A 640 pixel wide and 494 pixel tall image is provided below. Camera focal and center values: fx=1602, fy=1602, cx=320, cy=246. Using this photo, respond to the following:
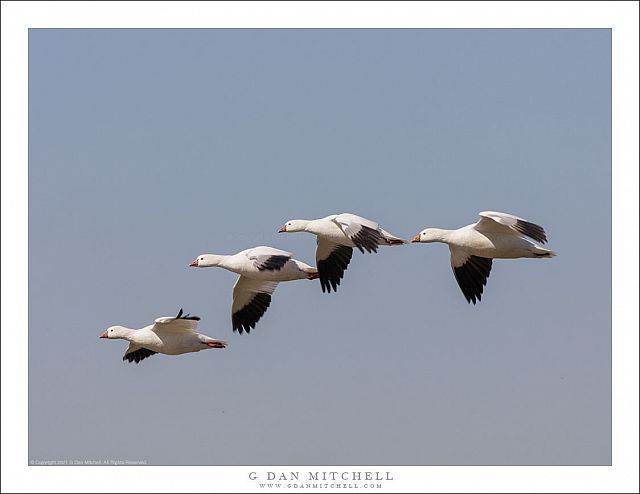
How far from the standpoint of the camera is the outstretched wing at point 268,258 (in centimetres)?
2202

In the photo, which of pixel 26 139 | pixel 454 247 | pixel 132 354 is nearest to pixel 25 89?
pixel 26 139

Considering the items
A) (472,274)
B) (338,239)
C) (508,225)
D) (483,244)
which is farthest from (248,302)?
(508,225)

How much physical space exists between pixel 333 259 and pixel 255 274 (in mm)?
1532

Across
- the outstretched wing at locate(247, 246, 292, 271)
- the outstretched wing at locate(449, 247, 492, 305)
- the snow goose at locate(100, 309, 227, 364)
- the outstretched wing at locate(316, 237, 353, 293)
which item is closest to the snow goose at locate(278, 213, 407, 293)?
the outstretched wing at locate(316, 237, 353, 293)

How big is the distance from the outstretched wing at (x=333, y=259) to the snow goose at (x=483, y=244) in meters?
1.25

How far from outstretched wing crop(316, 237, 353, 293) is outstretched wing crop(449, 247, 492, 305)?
1.66 meters

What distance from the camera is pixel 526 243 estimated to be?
70.2 feet

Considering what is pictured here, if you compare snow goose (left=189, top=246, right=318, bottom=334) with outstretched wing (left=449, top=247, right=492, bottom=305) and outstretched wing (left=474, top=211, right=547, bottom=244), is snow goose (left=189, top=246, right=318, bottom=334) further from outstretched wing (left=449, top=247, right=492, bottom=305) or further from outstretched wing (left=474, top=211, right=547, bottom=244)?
outstretched wing (left=474, top=211, right=547, bottom=244)

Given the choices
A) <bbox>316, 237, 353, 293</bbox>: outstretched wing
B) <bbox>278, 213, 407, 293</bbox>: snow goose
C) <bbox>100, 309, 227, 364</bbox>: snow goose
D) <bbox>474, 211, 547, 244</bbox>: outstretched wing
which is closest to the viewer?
<bbox>474, 211, 547, 244</bbox>: outstretched wing

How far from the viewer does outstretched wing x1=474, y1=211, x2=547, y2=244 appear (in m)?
20.5

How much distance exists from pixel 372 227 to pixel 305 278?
1365mm

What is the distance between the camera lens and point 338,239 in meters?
22.3

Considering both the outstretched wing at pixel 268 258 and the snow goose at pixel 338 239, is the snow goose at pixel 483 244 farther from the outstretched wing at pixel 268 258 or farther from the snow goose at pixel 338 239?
the outstretched wing at pixel 268 258

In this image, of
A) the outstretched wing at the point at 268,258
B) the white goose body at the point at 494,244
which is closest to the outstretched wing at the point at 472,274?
the white goose body at the point at 494,244
